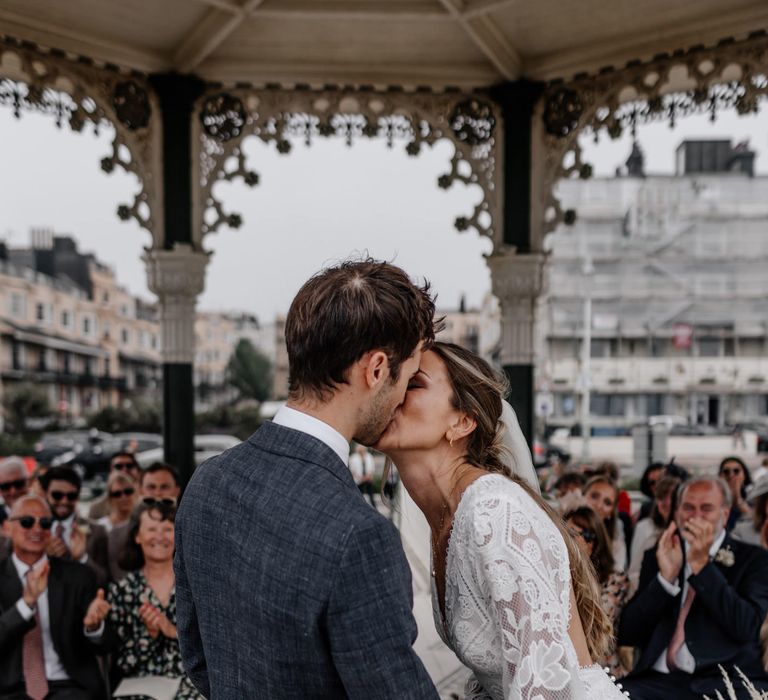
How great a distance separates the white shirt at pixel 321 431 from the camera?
1.20 m

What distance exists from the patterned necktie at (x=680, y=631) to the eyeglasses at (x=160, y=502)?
228cm

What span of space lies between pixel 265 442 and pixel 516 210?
410 cm

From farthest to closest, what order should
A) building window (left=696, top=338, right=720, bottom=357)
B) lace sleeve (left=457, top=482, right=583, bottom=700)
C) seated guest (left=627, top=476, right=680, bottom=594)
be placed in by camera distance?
building window (left=696, top=338, right=720, bottom=357) → seated guest (left=627, top=476, right=680, bottom=594) → lace sleeve (left=457, top=482, right=583, bottom=700)

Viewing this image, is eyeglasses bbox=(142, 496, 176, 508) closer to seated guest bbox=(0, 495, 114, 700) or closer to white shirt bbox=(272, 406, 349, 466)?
seated guest bbox=(0, 495, 114, 700)

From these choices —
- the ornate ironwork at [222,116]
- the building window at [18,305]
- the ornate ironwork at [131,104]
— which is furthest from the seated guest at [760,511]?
the building window at [18,305]

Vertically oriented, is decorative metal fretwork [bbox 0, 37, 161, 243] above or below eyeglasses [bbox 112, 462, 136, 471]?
above


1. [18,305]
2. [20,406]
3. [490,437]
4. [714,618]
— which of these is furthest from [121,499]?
[18,305]

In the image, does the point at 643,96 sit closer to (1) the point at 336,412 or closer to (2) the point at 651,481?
(2) the point at 651,481

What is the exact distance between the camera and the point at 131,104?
4.70 metres

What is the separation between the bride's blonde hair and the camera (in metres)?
1.59

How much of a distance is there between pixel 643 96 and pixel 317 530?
4.33m

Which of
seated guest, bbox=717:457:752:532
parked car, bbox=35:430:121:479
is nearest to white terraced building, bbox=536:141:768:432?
parked car, bbox=35:430:121:479

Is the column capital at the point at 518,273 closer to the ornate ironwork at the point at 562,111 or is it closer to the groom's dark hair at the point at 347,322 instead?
the ornate ironwork at the point at 562,111

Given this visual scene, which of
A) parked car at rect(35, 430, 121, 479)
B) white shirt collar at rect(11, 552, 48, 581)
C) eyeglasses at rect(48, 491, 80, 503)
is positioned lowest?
parked car at rect(35, 430, 121, 479)
